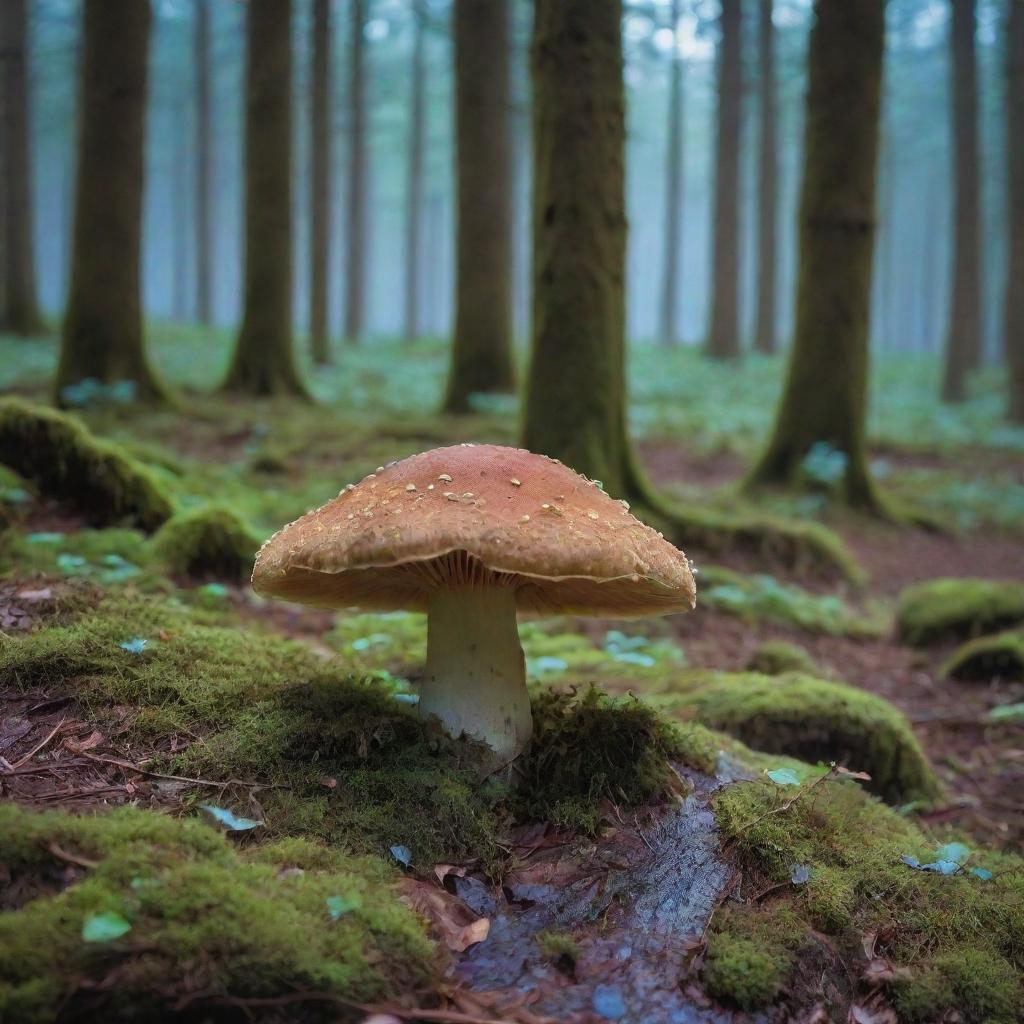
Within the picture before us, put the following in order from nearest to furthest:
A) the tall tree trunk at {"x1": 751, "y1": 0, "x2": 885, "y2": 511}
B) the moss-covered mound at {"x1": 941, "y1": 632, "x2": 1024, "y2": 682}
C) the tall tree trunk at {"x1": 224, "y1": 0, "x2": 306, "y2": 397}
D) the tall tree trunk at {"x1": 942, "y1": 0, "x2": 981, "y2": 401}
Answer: the moss-covered mound at {"x1": 941, "y1": 632, "x2": 1024, "y2": 682} → the tall tree trunk at {"x1": 751, "y1": 0, "x2": 885, "y2": 511} → the tall tree trunk at {"x1": 224, "y1": 0, "x2": 306, "y2": 397} → the tall tree trunk at {"x1": 942, "y1": 0, "x2": 981, "y2": 401}

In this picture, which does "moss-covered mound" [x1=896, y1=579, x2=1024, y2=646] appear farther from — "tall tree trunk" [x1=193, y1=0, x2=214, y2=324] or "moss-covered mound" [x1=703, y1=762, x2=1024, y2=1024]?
"tall tree trunk" [x1=193, y1=0, x2=214, y2=324]

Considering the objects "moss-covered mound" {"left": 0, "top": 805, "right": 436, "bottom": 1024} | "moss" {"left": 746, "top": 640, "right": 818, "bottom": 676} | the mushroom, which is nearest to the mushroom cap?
the mushroom

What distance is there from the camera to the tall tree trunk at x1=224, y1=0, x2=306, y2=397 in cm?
1236

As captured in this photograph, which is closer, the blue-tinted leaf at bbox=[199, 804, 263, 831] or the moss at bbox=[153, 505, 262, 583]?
the blue-tinted leaf at bbox=[199, 804, 263, 831]

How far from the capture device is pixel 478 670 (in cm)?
308

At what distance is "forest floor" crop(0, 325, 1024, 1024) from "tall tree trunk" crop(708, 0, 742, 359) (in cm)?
929

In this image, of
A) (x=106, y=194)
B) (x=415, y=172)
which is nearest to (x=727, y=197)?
(x=415, y=172)

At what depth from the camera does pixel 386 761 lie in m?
2.95

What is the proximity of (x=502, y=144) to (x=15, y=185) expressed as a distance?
41.0 ft

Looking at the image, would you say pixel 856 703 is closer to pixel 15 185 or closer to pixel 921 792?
pixel 921 792

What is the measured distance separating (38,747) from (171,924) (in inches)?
40.8

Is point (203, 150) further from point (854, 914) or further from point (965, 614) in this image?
point (854, 914)

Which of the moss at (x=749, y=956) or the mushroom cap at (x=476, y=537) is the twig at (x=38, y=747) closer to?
the mushroom cap at (x=476, y=537)

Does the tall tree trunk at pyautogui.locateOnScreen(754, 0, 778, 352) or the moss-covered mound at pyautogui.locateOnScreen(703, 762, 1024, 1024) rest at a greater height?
the tall tree trunk at pyautogui.locateOnScreen(754, 0, 778, 352)
